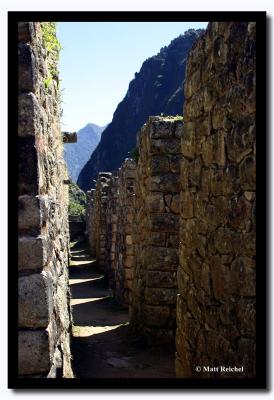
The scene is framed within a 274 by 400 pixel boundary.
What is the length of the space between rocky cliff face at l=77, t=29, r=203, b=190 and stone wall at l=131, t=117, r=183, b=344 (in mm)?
20378

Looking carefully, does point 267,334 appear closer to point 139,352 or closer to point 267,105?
point 267,105

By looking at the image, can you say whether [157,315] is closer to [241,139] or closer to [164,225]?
[164,225]

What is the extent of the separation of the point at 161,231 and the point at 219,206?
356 cm

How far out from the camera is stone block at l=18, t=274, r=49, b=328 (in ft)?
10.1

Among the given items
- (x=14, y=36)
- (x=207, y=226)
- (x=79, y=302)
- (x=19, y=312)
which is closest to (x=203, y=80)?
(x=207, y=226)

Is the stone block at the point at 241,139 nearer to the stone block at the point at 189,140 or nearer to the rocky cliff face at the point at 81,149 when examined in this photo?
the stone block at the point at 189,140

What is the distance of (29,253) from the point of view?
3.10 meters

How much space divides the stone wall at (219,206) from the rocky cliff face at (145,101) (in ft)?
75.9

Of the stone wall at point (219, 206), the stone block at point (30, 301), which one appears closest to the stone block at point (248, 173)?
the stone wall at point (219, 206)

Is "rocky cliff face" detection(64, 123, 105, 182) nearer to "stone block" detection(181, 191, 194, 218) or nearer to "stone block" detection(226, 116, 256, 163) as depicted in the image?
"stone block" detection(181, 191, 194, 218)

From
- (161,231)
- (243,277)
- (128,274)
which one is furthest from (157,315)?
(243,277)

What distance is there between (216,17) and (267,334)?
2065 mm

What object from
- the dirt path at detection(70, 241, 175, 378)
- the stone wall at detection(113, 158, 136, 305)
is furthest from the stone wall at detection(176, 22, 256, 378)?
the stone wall at detection(113, 158, 136, 305)

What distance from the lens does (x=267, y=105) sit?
3.10 meters
